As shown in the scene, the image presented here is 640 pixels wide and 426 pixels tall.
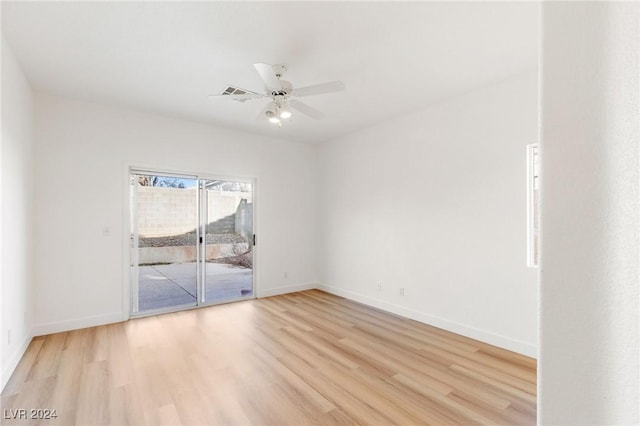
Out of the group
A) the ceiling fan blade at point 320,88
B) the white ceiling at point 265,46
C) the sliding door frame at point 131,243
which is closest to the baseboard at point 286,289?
the sliding door frame at point 131,243

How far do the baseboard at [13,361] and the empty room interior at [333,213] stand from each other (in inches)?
3.0

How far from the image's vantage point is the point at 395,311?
4250 mm

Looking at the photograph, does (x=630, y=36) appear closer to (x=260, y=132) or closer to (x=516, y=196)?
(x=516, y=196)

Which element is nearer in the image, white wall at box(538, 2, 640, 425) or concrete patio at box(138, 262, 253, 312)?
white wall at box(538, 2, 640, 425)

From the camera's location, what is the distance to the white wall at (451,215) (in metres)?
3.06

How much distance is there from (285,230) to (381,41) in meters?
3.75

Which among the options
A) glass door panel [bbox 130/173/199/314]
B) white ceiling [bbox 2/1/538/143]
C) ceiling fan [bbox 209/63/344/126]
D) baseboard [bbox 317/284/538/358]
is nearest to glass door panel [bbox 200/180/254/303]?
glass door panel [bbox 130/173/199/314]

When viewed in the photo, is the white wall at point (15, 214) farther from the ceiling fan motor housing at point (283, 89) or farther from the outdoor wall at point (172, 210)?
the ceiling fan motor housing at point (283, 89)

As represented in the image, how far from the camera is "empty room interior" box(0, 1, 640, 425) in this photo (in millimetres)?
560

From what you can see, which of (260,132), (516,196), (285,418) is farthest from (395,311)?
(260,132)

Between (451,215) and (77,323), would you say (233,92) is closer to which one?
(451,215)

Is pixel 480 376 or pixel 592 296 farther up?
pixel 592 296

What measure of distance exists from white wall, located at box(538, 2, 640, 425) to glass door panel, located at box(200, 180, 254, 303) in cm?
473

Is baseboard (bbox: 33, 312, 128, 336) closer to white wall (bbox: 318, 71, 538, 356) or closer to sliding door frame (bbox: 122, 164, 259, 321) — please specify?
sliding door frame (bbox: 122, 164, 259, 321)
